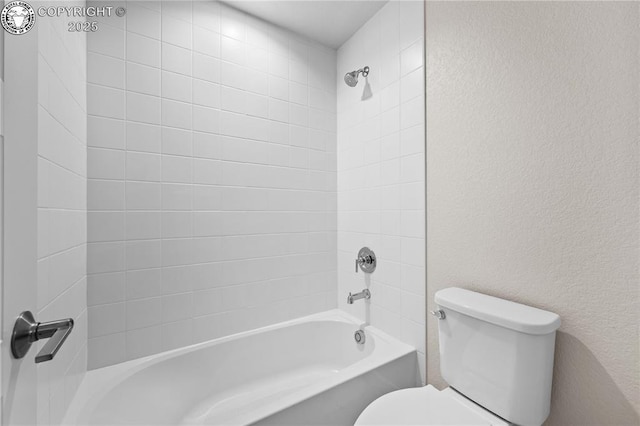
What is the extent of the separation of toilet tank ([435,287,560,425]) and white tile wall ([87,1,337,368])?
3.33 ft

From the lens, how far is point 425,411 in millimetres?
1007

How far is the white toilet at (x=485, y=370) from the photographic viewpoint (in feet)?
2.98

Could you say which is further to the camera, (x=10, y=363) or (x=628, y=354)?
(x=628, y=354)

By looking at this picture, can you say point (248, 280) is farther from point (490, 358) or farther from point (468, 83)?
point (468, 83)

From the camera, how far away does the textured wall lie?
2.69 ft

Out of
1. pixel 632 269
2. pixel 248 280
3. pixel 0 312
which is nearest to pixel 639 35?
pixel 632 269

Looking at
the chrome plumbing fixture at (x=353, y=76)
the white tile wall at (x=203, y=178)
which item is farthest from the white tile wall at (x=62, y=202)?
the chrome plumbing fixture at (x=353, y=76)

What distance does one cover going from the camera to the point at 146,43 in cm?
140

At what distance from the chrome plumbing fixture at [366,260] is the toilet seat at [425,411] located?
720 mm

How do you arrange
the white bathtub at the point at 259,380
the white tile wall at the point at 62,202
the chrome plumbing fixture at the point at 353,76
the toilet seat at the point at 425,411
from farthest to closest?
1. the chrome plumbing fixture at the point at 353,76
2. the white bathtub at the point at 259,380
3. the toilet seat at the point at 425,411
4. the white tile wall at the point at 62,202

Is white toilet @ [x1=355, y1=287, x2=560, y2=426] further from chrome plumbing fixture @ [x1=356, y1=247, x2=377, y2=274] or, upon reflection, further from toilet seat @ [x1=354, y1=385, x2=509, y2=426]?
chrome plumbing fixture @ [x1=356, y1=247, x2=377, y2=274]

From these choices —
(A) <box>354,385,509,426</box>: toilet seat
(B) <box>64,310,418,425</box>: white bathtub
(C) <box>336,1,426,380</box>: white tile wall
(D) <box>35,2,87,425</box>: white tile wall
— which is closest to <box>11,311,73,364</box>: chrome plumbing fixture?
(D) <box>35,2,87,425</box>: white tile wall

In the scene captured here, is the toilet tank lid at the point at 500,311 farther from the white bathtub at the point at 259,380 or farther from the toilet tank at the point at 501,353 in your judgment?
the white bathtub at the point at 259,380

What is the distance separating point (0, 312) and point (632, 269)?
154 cm
